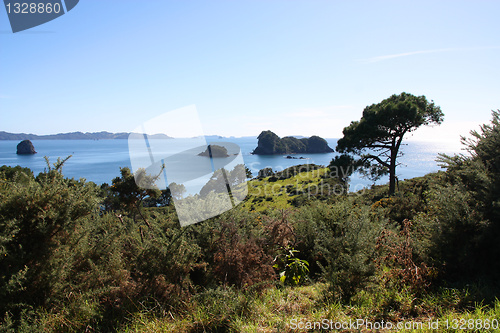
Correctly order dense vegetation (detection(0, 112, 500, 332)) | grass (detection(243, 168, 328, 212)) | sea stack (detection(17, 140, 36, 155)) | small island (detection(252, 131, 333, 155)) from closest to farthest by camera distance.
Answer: dense vegetation (detection(0, 112, 500, 332)) < grass (detection(243, 168, 328, 212)) < sea stack (detection(17, 140, 36, 155)) < small island (detection(252, 131, 333, 155))

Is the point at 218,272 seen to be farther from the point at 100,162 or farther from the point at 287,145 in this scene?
the point at 287,145

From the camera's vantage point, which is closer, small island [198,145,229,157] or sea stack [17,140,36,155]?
small island [198,145,229,157]

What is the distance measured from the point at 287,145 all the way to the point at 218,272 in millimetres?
126810

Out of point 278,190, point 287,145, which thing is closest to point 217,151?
point 278,190

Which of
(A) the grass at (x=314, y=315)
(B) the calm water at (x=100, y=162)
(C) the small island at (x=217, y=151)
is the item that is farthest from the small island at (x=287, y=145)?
(A) the grass at (x=314, y=315)

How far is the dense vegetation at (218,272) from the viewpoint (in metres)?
2.71

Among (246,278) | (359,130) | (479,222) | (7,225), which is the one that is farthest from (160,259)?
(359,130)

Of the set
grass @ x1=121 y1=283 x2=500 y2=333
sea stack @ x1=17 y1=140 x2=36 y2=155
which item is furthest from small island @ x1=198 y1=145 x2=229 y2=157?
sea stack @ x1=17 y1=140 x2=36 y2=155

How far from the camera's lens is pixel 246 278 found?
3.26m

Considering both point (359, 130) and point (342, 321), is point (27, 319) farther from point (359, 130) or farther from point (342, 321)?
point (359, 130)

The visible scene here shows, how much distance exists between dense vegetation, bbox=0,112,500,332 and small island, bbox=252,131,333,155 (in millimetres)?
119018

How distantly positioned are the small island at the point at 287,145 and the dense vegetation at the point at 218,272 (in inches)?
4686

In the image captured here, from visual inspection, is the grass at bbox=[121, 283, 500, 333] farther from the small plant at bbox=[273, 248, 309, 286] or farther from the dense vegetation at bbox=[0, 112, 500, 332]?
the small plant at bbox=[273, 248, 309, 286]

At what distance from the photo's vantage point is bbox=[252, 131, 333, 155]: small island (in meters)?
123
